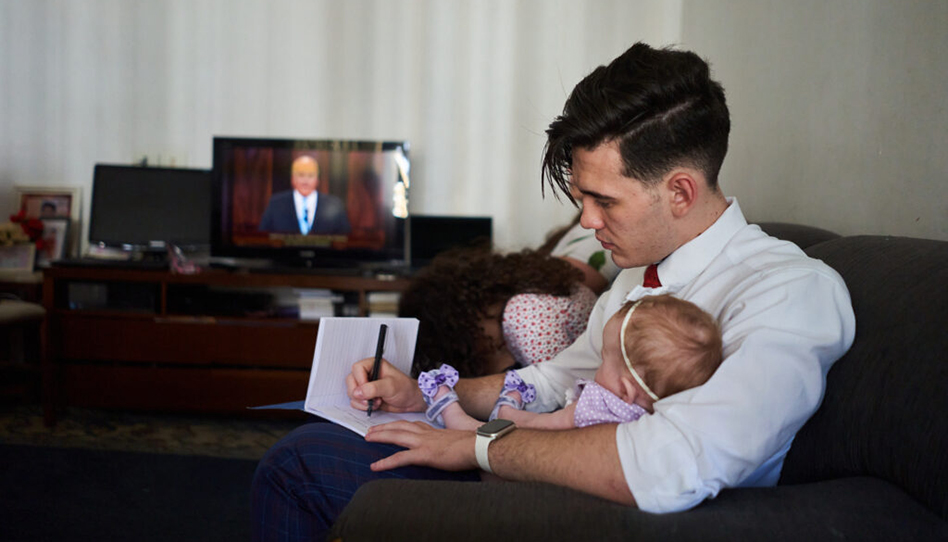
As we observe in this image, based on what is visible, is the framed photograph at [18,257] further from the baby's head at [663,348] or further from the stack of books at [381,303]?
the baby's head at [663,348]

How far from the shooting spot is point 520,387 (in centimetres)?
164

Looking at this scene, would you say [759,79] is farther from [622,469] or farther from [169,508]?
[169,508]

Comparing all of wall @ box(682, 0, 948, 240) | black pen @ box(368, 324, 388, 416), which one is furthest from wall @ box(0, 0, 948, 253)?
black pen @ box(368, 324, 388, 416)

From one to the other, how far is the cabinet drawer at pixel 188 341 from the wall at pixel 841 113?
7.22ft

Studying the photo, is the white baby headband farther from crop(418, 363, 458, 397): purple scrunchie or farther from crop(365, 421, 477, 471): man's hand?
crop(418, 363, 458, 397): purple scrunchie

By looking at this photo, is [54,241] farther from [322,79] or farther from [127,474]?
[127,474]

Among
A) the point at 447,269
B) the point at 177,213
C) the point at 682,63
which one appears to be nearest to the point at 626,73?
the point at 682,63

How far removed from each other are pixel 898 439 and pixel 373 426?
2.73 ft

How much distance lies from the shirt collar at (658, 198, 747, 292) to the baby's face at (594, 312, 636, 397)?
0.58 feet

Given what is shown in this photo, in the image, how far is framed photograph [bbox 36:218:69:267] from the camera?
14.2ft

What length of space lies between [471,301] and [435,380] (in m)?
0.64

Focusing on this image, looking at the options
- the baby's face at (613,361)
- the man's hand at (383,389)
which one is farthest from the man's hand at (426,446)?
the baby's face at (613,361)

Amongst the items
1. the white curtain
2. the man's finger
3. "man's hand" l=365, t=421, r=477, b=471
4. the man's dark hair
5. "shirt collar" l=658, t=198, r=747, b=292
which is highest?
the white curtain

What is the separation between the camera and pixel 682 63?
1.31m
